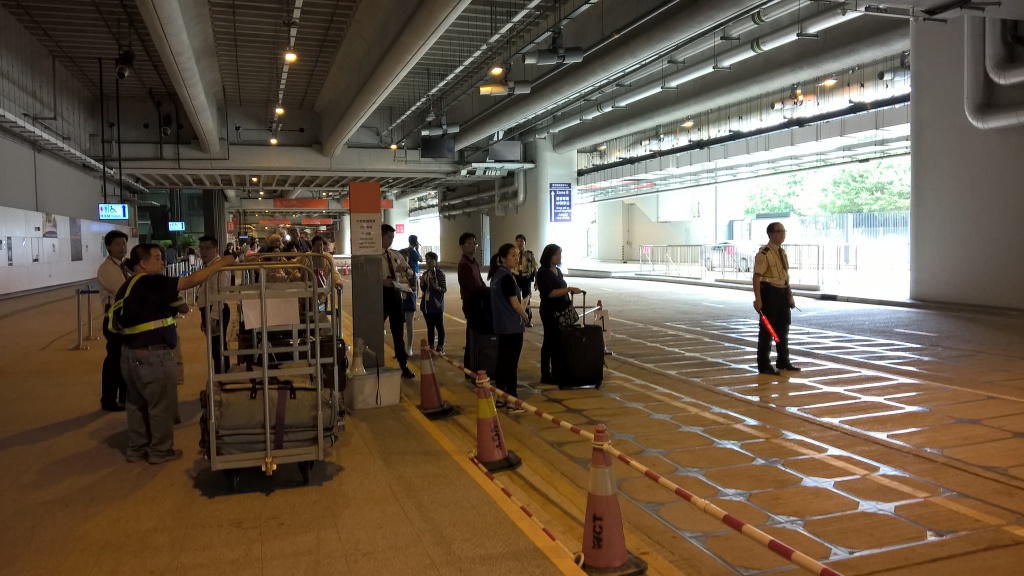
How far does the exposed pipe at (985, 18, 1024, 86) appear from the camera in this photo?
1366 cm

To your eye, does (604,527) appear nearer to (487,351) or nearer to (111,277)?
(487,351)

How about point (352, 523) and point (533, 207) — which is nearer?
point (352, 523)

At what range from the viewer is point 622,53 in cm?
1505

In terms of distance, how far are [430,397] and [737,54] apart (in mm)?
12204

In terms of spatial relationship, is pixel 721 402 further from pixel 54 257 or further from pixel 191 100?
pixel 54 257

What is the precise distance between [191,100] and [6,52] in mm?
4935

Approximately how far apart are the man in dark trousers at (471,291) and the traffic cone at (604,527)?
4.27m

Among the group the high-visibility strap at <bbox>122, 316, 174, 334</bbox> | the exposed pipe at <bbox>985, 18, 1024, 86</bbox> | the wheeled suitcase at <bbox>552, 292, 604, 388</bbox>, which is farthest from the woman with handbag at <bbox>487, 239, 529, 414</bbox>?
the exposed pipe at <bbox>985, 18, 1024, 86</bbox>

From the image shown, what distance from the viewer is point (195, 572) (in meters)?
3.87

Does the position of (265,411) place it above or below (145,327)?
below

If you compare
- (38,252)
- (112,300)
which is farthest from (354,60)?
(112,300)

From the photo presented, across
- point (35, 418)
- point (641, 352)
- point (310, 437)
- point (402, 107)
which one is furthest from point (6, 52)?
point (310, 437)

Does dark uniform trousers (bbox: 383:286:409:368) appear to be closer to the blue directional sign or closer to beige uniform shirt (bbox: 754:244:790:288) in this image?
beige uniform shirt (bbox: 754:244:790:288)

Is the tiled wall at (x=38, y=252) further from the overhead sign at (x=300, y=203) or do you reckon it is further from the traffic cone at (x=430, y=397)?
the overhead sign at (x=300, y=203)
